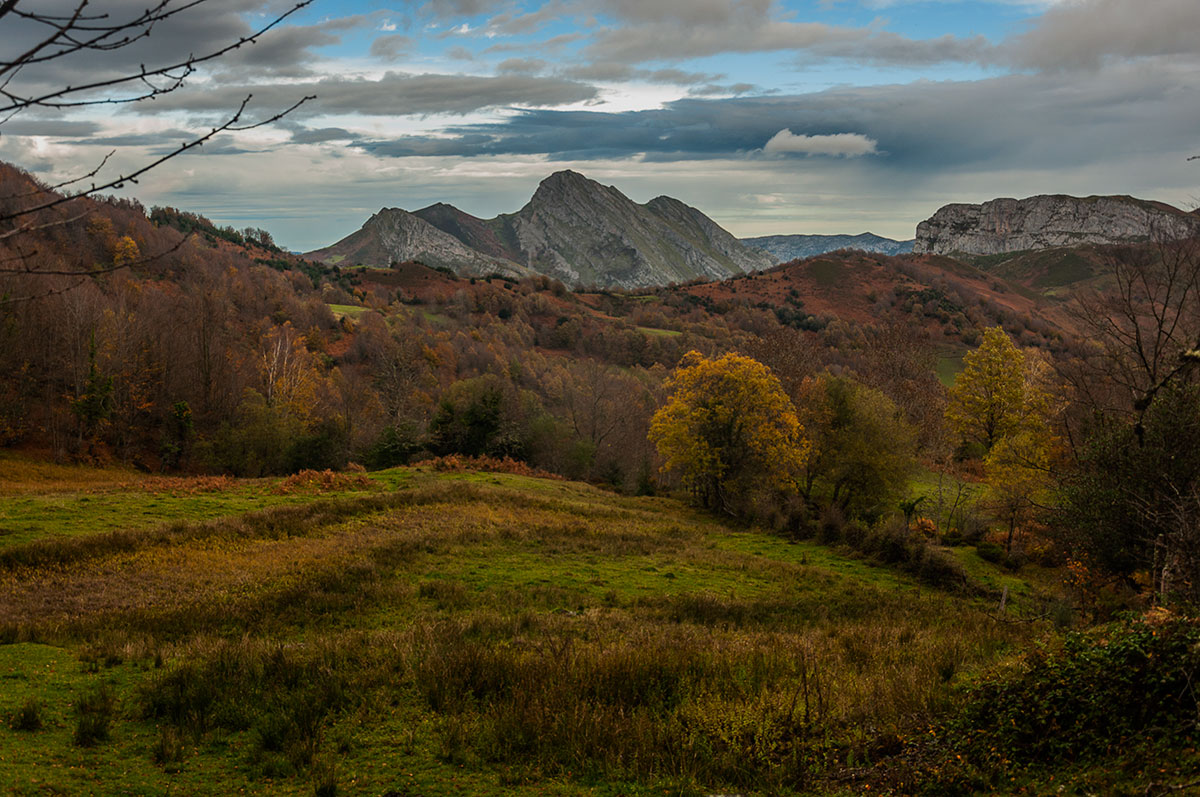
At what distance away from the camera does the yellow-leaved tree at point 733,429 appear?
36.5 m

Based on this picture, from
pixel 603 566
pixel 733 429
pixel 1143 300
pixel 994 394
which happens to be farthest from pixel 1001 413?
pixel 603 566

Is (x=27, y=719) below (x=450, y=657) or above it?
above

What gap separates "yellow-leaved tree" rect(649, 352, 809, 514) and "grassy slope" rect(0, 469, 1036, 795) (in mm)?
13652

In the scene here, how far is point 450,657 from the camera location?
9.46 m

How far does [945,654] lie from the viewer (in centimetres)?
1045

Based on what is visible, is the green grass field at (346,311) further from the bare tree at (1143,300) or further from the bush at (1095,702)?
the bush at (1095,702)

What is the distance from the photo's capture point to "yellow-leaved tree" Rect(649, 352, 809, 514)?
36.5 meters

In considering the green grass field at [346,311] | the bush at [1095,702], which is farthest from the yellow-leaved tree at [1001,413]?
the green grass field at [346,311]

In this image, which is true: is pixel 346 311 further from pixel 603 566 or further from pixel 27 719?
pixel 27 719

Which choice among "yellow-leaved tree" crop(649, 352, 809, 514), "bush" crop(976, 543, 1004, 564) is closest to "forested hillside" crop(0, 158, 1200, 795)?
"yellow-leaved tree" crop(649, 352, 809, 514)

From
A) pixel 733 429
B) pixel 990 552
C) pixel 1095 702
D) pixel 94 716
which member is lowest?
pixel 990 552

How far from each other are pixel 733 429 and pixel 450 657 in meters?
29.4

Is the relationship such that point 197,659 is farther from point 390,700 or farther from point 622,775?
point 622,775

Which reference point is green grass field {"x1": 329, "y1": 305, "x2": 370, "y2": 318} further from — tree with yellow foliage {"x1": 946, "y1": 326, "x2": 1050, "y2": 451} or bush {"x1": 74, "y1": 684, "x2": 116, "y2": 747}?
bush {"x1": 74, "y1": 684, "x2": 116, "y2": 747}
